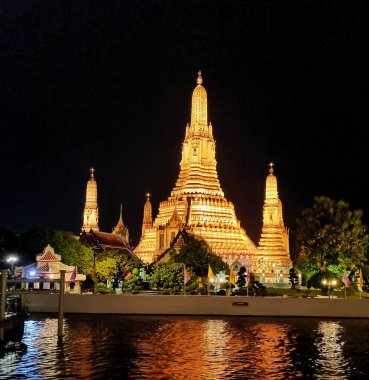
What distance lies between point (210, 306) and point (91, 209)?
55626 mm

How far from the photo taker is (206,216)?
82.8 meters

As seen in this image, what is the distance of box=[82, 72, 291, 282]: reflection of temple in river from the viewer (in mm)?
80812

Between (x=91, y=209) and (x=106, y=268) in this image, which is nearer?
(x=106, y=268)

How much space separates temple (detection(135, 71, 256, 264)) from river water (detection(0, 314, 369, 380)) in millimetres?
41393

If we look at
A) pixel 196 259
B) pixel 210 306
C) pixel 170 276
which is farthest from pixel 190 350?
pixel 196 259

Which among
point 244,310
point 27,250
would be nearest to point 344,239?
point 244,310

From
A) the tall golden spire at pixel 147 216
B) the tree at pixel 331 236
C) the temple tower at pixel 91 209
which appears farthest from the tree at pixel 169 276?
the tall golden spire at pixel 147 216

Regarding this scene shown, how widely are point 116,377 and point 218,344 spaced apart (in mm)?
8553

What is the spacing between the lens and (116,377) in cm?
2134

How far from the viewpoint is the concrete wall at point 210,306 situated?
1667 inches

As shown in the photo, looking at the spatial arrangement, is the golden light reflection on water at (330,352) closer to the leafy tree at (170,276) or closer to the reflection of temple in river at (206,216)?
the leafy tree at (170,276)

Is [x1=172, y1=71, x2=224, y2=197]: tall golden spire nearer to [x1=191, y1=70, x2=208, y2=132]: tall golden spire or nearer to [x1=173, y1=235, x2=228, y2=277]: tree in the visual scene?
[x1=191, y1=70, x2=208, y2=132]: tall golden spire

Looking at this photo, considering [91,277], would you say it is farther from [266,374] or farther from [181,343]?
[266,374]

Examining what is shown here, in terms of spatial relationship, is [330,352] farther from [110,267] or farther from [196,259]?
[110,267]
